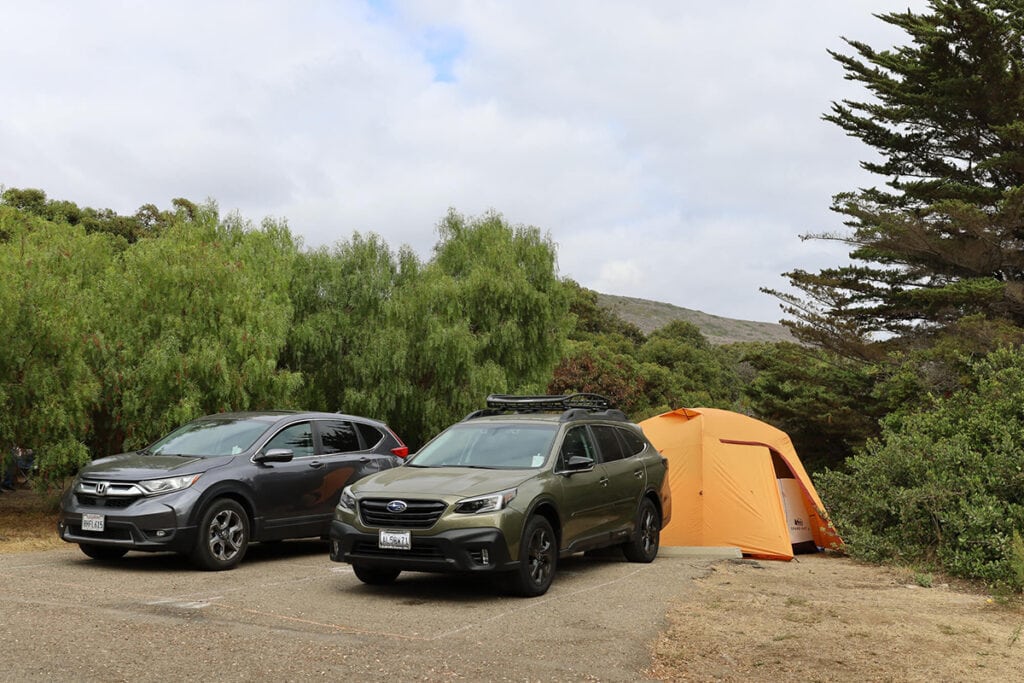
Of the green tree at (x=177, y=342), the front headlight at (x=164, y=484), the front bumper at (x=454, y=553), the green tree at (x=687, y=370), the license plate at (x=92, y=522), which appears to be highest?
the green tree at (x=687, y=370)

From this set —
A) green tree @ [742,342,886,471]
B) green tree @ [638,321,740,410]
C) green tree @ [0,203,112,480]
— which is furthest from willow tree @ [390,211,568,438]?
green tree @ [638,321,740,410]

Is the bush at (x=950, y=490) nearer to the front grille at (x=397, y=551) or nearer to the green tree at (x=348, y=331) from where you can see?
the front grille at (x=397, y=551)

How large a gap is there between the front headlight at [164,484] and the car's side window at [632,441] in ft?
15.7

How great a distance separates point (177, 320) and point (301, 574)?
713 cm

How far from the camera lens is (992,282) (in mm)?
27453

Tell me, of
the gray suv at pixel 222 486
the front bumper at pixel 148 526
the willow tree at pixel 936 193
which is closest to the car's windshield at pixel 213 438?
the gray suv at pixel 222 486

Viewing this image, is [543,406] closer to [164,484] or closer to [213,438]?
[213,438]

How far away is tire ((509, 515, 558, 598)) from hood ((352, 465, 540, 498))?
0.45m

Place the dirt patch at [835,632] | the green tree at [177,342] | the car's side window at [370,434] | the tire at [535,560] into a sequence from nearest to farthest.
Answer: the dirt patch at [835,632] < the tire at [535,560] < the car's side window at [370,434] < the green tree at [177,342]

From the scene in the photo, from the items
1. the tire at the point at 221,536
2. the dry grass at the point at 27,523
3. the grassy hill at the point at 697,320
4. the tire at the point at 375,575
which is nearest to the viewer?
the tire at the point at 375,575

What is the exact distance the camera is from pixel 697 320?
178m

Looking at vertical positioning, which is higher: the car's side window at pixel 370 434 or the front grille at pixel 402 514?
the car's side window at pixel 370 434

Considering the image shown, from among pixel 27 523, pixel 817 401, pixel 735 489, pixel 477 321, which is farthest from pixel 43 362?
pixel 817 401

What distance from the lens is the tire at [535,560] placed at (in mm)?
8688
